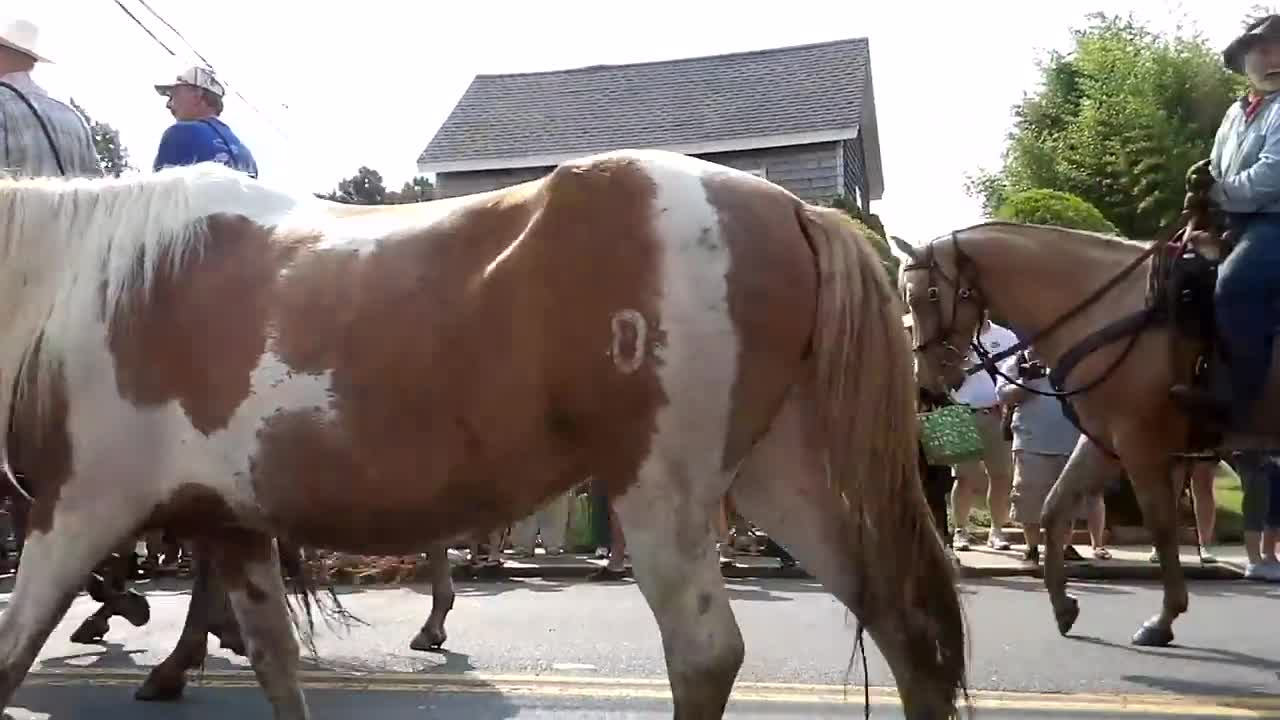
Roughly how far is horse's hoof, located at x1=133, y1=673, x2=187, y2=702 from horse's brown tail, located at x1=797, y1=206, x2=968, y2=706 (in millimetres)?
3144

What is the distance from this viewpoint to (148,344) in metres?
3.12

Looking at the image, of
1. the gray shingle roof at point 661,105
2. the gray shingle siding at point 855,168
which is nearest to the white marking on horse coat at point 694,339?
the gray shingle roof at point 661,105

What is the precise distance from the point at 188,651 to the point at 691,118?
686 inches

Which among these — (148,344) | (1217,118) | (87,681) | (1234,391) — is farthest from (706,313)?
(1217,118)

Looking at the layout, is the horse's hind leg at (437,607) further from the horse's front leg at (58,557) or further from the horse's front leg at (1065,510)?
the horse's front leg at (1065,510)

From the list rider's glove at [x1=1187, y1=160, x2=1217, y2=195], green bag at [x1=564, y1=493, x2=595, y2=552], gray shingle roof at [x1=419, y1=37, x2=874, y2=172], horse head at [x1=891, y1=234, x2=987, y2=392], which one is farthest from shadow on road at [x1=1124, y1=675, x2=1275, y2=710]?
gray shingle roof at [x1=419, y1=37, x2=874, y2=172]

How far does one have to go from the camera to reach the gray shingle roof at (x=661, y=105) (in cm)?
2025

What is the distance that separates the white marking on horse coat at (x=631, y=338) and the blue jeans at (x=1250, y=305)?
11.9ft

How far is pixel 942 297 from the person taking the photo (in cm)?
605

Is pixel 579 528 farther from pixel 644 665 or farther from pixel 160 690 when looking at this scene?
pixel 160 690

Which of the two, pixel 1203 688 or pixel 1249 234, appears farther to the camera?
pixel 1249 234

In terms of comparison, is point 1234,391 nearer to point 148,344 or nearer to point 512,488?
point 512,488

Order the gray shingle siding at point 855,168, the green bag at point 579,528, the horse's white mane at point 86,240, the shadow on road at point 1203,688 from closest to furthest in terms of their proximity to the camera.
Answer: the horse's white mane at point 86,240, the shadow on road at point 1203,688, the green bag at point 579,528, the gray shingle siding at point 855,168

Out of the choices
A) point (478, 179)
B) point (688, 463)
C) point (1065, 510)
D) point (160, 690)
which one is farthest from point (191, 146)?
point (478, 179)
